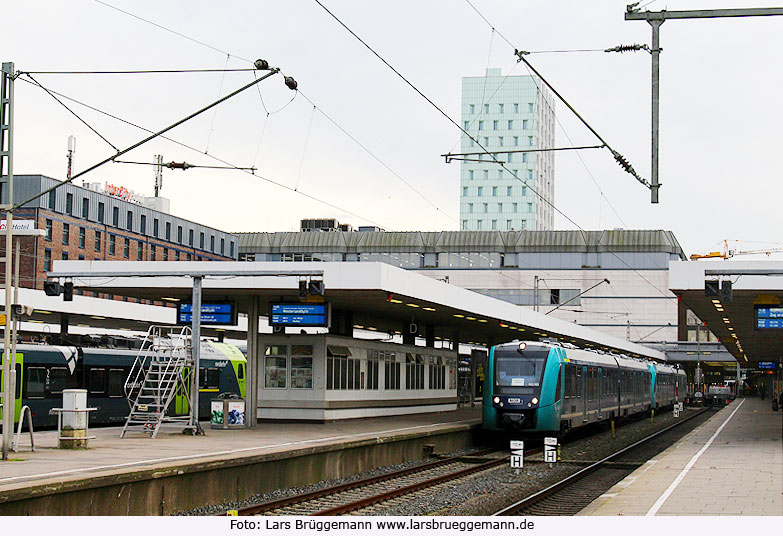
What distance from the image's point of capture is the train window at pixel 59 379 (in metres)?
29.5

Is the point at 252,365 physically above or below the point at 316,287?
below

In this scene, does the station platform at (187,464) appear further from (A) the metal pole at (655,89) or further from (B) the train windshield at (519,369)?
(A) the metal pole at (655,89)

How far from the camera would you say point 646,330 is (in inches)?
3733

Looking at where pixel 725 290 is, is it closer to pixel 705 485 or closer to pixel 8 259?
pixel 705 485

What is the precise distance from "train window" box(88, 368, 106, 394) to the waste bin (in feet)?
19.5

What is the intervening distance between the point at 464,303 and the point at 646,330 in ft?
216

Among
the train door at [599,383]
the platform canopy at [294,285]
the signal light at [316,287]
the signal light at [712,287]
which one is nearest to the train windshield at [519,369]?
the platform canopy at [294,285]

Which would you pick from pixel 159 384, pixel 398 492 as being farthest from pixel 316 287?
pixel 398 492

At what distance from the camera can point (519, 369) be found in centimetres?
2969

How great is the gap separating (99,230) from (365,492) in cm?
6592

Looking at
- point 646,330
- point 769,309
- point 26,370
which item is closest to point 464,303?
point 769,309

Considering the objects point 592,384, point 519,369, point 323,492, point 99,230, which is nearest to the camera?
point 323,492

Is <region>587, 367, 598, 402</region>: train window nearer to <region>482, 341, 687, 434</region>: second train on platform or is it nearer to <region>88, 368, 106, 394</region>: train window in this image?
<region>482, 341, 687, 434</region>: second train on platform

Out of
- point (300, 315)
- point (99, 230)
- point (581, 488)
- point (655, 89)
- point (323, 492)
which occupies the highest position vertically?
point (99, 230)
